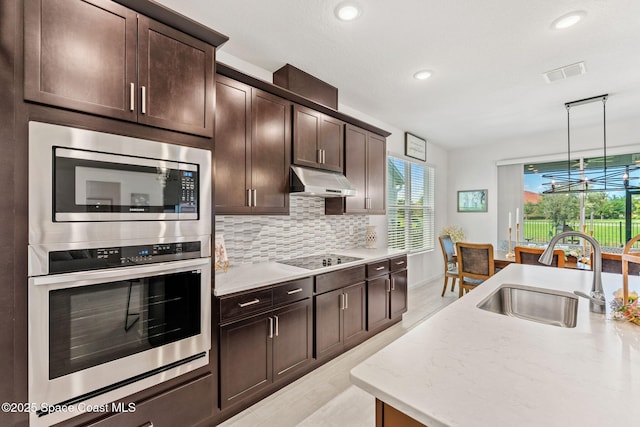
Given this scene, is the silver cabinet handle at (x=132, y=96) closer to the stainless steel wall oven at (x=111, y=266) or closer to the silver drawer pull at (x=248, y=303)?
the stainless steel wall oven at (x=111, y=266)

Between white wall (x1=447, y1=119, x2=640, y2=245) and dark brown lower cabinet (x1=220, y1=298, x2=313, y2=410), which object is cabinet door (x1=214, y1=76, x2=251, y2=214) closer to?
dark brown lower cabinet (x1=220, y1=298, x2=313, y2=410)

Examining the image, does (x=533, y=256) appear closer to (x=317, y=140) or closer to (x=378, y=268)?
(x=378, y=268)

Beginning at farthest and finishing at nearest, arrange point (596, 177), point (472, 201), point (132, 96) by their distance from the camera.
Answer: point (472, 201), point (596, 177), point (132, 96)

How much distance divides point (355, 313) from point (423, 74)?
261 cm

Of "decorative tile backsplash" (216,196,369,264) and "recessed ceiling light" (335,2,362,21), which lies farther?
"decorative tile backsplash" (216,196,369,264)

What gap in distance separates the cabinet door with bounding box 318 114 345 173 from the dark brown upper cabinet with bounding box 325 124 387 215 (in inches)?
4.3

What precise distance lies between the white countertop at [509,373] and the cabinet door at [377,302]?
183 centimetres

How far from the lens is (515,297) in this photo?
179 centimetres

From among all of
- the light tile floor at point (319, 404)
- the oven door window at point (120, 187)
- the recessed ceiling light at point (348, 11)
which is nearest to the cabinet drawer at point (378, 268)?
the light tile floor at point (319, 404)

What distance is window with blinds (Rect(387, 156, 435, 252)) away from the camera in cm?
462

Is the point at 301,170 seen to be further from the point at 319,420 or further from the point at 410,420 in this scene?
the point at 410,420

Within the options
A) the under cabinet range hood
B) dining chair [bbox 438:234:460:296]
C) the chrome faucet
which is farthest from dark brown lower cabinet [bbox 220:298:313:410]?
dining chair [bbox 438:234:460:296]

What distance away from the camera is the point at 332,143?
10.0 ft

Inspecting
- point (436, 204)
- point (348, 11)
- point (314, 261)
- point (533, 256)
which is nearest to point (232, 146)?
point (348, 11)
